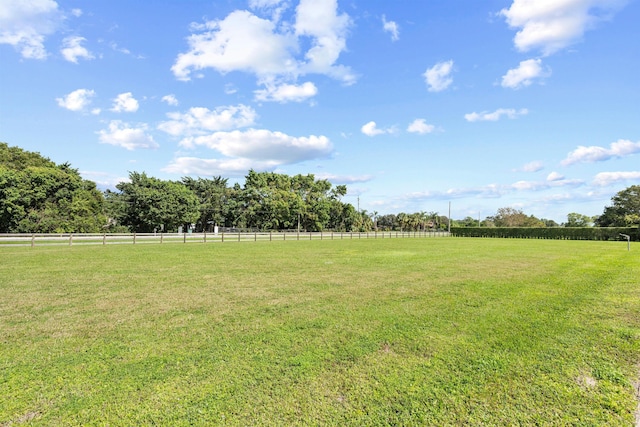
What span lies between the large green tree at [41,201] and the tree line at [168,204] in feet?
0.22

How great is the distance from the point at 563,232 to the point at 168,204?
56.4 metres

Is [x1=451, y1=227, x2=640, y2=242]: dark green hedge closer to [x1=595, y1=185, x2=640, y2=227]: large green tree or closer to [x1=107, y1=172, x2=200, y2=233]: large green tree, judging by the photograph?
[x1=595, y1=185, x2=640, y2=227]: large green tree

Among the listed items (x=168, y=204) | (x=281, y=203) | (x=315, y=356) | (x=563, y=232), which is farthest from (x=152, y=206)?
(x=563, y=232)

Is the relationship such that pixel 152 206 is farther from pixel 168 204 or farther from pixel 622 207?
pixel 622 207

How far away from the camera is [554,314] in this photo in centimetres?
543

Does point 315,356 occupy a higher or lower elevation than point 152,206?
lower

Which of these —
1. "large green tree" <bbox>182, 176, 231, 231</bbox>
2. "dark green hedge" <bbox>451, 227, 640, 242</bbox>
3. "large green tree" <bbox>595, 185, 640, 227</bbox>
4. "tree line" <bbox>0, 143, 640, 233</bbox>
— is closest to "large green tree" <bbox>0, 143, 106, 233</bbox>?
"tree line" <bbox>0, 143, 640, 233</bbox>

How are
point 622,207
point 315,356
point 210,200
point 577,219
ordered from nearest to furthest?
point 315,356 < point 210,200 < point 622,207 < point 577,219

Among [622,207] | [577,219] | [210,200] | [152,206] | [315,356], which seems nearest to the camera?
[315,356]

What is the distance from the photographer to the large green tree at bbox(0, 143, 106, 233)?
30.3 meters

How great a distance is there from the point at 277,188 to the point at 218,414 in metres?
55.6

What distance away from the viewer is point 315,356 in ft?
12.0

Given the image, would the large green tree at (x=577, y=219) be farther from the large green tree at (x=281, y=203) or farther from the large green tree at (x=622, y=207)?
the large green tree at (x=281, y=203)

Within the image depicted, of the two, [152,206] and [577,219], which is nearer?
[152,206]
